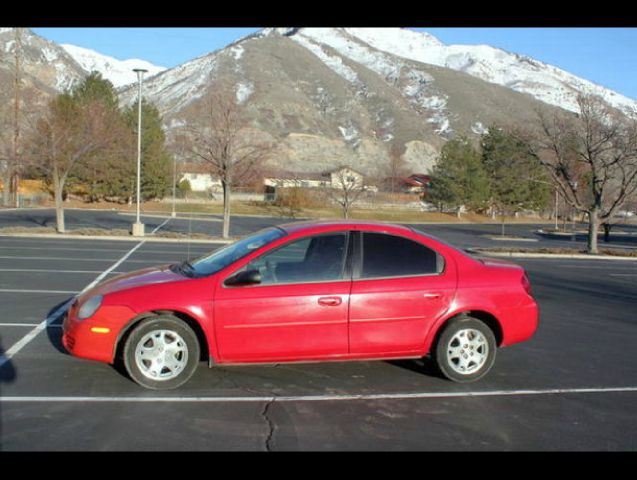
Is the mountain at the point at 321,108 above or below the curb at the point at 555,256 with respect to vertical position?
above

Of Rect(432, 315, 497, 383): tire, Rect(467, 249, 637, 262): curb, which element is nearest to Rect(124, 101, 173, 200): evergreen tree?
Rect(467, 249, 637, 262): curb

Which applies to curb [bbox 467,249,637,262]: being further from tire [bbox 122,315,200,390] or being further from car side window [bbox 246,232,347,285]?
tire [bbox 122,315,200,390]

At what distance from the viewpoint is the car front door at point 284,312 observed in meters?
6.07

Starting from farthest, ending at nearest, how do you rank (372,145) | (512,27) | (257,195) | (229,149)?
(372,145) → (257,195) → (229,149) → (512,27)

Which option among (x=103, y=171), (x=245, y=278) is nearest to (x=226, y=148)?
(x=245, y=278)

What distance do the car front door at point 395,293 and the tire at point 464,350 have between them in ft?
0.67

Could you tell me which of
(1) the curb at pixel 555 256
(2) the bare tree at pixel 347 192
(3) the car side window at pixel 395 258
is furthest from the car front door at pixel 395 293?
(2) the bare tree at pixel 347 192

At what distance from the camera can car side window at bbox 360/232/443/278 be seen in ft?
21.2

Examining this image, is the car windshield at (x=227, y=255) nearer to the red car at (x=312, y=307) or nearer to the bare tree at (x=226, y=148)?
the red car at (x=312, y=307)

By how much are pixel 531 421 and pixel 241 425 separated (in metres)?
2.35
